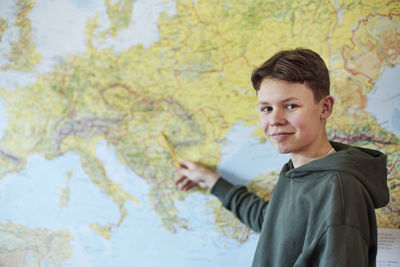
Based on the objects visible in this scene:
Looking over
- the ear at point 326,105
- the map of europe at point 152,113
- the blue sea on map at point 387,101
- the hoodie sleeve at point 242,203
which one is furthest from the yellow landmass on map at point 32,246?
the blue sea on map at point 387,101

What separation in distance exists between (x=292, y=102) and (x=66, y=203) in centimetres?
91

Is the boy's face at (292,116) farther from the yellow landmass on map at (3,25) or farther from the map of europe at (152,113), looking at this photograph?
the yellow landmass on map at (3,25)

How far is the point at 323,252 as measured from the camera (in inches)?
27.1

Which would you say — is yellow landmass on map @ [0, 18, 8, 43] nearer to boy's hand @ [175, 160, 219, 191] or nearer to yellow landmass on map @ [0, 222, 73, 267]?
yellow landmass on map @ [0, 222, 73, 267]

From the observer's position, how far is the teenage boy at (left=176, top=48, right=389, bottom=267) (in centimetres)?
68

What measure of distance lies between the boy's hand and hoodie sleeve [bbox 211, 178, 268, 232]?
1.1 inches

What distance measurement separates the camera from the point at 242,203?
1.10 meters

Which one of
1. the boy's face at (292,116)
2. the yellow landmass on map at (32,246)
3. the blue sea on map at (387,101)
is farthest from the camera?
the yellow landmass on map at (32,246)

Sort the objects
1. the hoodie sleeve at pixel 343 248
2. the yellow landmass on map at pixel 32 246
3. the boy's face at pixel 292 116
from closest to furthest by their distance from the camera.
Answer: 1. the hoodie sleeve at pixel 343 248
2. the boy's face at pixel 292 116
3. the yellow landmass on map at pixel 32 246

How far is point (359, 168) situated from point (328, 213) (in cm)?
15

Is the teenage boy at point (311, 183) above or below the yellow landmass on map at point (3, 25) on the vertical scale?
below

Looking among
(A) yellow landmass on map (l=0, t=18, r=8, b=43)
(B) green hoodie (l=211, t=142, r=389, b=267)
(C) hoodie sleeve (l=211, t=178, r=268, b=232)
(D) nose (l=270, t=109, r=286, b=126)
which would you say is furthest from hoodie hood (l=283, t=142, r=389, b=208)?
(A) yellow landmass on map (l=0, t=18, r=8, b=43)

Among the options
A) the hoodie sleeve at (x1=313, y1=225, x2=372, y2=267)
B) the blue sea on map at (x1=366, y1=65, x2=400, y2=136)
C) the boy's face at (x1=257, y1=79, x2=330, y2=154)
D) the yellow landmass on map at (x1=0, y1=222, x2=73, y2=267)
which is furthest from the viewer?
the yellow landmass on map at (x1=0, y1=222, x2=73, y2=267)

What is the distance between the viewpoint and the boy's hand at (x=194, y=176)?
3.73 ft
